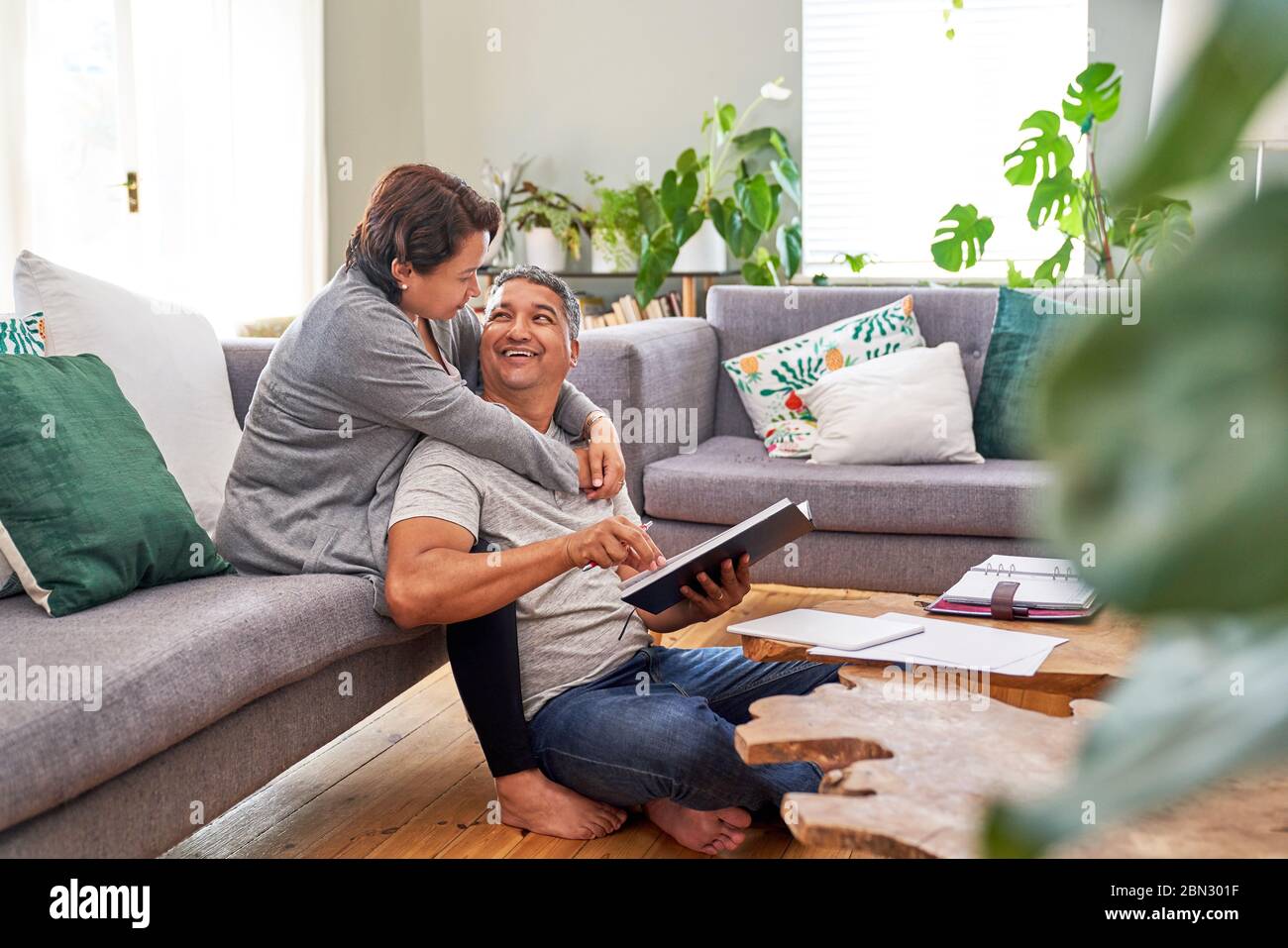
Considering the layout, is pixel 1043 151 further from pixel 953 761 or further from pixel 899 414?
pixel 953 761

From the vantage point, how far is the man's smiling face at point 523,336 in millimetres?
2285

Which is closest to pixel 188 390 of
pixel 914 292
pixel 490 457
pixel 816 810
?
pixel 490 457

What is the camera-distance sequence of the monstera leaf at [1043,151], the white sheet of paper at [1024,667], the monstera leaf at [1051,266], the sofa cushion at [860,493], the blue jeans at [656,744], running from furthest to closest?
the monstera leaf at [1043,151]
the monstera leaf at [1051,266]
the sofa cushion at [860,493]
the blue jeans at [656,744]
the white sheet of paper at [1024,667]

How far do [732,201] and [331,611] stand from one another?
328 cm

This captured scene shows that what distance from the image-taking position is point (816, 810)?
1.26 m

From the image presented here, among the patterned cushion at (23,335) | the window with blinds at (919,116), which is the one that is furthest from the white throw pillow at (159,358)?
the window with blinds at (919,116)

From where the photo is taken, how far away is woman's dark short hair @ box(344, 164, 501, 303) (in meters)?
2.17

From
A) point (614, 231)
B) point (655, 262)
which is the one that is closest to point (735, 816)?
point (655, 262)

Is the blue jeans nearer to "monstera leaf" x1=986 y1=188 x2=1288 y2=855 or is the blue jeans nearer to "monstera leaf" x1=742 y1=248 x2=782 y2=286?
"monstera leaf" x1=986 y1=188 x2=1288 y2=855

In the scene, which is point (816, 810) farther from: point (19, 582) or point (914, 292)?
point (914, 292)

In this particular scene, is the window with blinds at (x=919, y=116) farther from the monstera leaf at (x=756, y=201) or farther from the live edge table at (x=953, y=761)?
the live edge table at (x=953, y=761)

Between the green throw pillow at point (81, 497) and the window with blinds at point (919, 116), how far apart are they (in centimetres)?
363

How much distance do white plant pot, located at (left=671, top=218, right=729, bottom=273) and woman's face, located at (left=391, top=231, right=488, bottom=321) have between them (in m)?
2.89

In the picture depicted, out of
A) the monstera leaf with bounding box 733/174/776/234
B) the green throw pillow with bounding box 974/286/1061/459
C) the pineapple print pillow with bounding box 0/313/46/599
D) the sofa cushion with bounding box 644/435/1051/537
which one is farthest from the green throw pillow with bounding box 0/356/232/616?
the monstera leaf with bounding box 733/174/776/234
